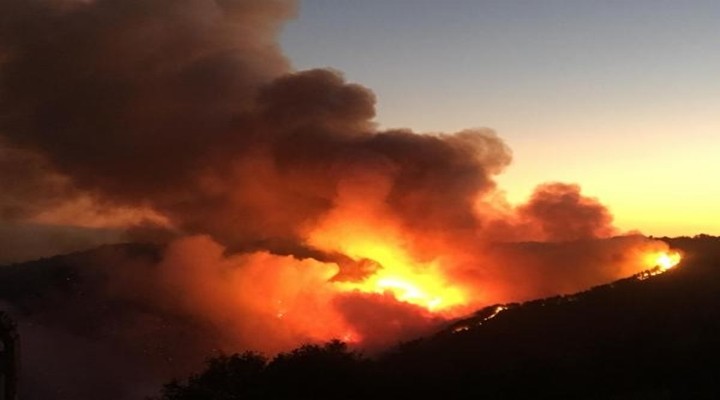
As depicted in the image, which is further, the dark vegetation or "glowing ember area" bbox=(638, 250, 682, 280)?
"glowing ember area" bbox=(638, 250, 682, 280)

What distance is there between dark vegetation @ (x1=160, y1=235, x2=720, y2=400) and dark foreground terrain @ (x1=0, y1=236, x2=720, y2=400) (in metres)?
0.10

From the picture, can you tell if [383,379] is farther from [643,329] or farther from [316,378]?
[643,329]

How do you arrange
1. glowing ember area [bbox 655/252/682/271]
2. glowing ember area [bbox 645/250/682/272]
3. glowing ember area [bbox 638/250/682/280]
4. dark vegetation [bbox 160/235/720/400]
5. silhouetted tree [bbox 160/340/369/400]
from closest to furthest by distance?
dark vegetation [bbox 160/235/720/400] → silhouetted tree [bbox 160/340/369/400] → glowing ember area [bbox 638/250/682/280] → glowing ember area [bbox 655/252/682/271] → glowing ember area [bbox 645/250/682/272]

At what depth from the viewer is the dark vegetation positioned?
155 feet

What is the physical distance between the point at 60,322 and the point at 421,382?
243ft

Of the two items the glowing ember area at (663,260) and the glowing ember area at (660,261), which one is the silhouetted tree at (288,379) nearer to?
the glowing ember area at (660,261)

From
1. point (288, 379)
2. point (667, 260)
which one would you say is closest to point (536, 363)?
point (288, 379)

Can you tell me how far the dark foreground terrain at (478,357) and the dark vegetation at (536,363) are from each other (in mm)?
103

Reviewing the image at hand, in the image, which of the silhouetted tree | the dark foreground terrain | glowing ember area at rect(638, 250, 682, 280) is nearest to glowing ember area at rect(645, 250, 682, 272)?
glowing ember area at rect(638, 250, 682, 280)

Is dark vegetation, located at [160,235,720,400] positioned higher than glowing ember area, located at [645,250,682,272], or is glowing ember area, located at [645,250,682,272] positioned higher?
glowing ember area, located at [645,250,682,272]

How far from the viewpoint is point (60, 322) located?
110000 millimetres

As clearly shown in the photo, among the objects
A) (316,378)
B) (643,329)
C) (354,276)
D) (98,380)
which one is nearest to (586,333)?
(643,329)

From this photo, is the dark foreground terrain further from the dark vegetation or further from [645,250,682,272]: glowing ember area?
[645,250,682,272]: glowing ember area

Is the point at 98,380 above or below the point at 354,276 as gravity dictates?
below
